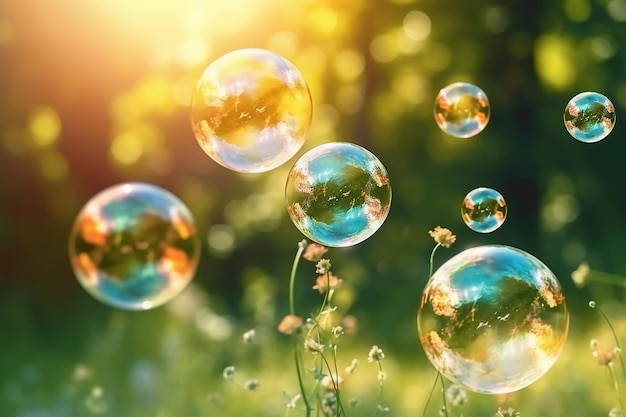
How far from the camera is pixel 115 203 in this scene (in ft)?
11.7

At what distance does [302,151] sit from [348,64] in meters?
1.46

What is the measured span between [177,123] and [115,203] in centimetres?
509

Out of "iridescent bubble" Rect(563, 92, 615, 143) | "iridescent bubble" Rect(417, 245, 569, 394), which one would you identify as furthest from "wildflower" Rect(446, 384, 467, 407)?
"iridescent bubble" Rect(563, 92, 615, 143)

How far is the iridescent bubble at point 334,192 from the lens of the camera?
328 cm

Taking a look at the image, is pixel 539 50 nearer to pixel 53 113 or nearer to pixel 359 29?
pixel 359 29

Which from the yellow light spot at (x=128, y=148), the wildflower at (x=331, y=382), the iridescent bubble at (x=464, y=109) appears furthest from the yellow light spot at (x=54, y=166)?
the wildflower at (x=331, y=382)

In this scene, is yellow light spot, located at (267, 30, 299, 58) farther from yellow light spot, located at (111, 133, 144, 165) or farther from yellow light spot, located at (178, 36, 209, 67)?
yellow light spot, located at (111, 133, 144, 165)

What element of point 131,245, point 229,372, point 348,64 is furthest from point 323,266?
point 348,64

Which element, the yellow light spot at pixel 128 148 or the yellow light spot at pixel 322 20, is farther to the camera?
the yellow light spot at pixel 322 20

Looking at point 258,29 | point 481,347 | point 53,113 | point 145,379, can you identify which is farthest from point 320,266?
point 258,29

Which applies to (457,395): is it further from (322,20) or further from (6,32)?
(322,20)

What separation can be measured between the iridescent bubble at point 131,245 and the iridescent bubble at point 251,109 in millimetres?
319

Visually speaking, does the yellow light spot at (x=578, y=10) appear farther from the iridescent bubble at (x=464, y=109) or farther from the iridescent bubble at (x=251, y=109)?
the iridescent bubble at (x=251, y=109)

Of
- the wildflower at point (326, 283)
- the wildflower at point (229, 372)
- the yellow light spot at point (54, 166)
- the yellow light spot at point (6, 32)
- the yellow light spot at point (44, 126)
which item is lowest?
the wildflower at point (229, 372)
